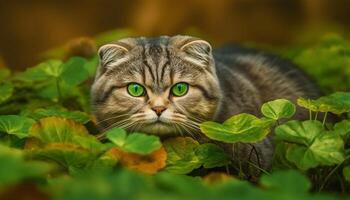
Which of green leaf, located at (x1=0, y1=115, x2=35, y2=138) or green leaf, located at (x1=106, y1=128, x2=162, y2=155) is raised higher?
green leaf, located at (x1=106, y1=128, x2=162, y2=155)

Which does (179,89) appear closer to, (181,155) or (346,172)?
(181,155)

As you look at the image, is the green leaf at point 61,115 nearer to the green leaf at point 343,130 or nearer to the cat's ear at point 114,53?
the cat's ear at point 114,53

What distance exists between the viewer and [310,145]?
8.17 feet

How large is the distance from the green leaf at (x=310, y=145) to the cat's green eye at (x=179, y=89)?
1.67ft

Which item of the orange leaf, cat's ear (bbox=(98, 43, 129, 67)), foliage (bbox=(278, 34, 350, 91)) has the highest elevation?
cat's ear (bbox=(98, 43, 129, 67))

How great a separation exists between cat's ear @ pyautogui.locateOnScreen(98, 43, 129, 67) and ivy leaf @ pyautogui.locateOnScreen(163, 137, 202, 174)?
0.46 metres

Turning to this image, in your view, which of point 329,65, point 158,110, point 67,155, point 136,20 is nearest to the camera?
point 67,155

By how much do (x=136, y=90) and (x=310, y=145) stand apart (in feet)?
2.59

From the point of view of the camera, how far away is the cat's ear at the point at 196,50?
2969mm

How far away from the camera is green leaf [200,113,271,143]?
2.49 meters

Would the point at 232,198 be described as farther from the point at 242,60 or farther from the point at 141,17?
the point at 141,17

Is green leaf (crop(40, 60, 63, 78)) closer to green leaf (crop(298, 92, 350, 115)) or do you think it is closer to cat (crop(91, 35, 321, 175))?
cat (crop(91, 35, 321, 175))

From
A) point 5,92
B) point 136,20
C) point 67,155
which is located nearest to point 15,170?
point 67,155

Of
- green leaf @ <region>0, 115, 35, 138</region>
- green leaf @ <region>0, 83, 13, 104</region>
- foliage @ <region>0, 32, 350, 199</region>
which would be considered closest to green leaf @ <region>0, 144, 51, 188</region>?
foliage @ <region>0, 32, 350, 199</region>
